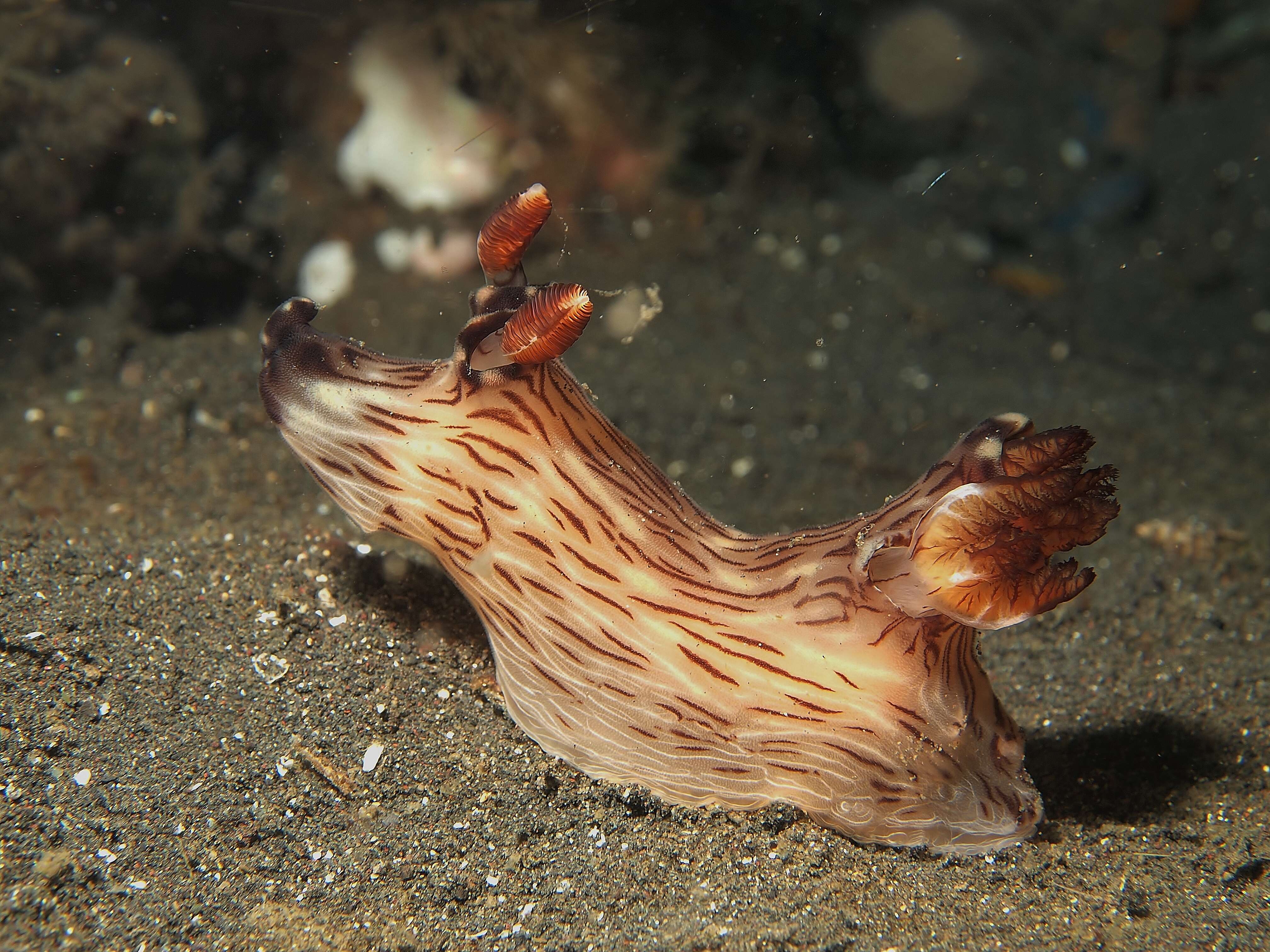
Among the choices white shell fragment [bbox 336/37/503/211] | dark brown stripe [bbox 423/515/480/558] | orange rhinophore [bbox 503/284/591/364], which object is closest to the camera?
orange rhinophore [bbox 503/284/591/364]

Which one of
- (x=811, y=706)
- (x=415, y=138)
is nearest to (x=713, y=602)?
(x=811, y=706)

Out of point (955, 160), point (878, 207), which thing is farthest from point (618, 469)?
point (955, 160)

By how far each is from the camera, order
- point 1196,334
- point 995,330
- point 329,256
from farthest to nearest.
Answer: point 1196,334 < point 995,330 < point 329,256

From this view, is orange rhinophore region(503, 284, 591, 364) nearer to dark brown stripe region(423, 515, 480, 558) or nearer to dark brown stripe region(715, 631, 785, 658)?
dark brown stripe region(423, 515, 480, 558)

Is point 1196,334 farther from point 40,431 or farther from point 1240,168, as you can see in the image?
point 40,431

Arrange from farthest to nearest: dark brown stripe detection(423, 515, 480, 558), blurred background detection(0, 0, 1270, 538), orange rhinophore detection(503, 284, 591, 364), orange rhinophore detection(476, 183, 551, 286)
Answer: blurred background detection(0, 0, 1270, 538)
dark brown stripe detection(423, 515, 480, 558)
orange rhinophore detection(476, 183, 551, 286)
orange rhinophore detection(503, 284, 591, 364)

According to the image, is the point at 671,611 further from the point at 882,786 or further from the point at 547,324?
the point at 547,324

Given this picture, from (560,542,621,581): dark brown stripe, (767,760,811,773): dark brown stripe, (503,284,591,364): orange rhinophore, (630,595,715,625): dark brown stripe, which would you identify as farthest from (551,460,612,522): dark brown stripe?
(767,760,811,773): dark brown stripe

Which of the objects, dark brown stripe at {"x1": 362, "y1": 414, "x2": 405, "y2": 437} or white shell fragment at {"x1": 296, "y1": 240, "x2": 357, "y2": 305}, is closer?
dark brown stripe at {"x1": 362, "y1": 414, "x2": 405, "y2": 437}
